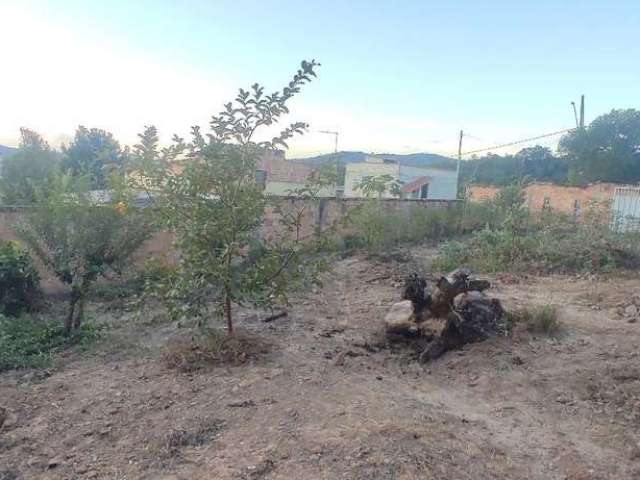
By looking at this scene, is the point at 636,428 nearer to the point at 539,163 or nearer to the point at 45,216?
the point at 45,216

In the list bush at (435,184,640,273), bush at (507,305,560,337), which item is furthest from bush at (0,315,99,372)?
bush at (435,184,640,273)

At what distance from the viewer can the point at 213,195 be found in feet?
Answer: 12.5

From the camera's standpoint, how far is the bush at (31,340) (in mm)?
3986

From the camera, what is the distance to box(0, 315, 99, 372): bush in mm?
3986

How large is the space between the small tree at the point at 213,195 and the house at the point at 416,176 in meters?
23.6

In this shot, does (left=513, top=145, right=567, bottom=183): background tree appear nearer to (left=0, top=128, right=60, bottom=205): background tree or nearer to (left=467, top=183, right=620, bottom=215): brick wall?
(left=467, top=183, right=620, bottom=215): brick wall

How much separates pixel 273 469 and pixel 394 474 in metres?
0.60

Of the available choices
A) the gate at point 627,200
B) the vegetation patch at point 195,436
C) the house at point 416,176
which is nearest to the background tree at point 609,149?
the house at point 416,176

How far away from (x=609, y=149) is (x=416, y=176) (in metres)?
11.7

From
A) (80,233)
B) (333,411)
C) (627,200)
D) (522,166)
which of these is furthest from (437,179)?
(333,411)

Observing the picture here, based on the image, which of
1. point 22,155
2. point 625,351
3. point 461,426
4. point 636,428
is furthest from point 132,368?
point 22,155

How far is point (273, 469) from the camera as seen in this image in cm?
247

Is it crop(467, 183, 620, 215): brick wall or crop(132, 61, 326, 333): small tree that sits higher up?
crop(467, 183, 620, 215): brick wall

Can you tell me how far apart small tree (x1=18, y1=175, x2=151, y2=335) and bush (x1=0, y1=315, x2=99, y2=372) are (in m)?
0.15
